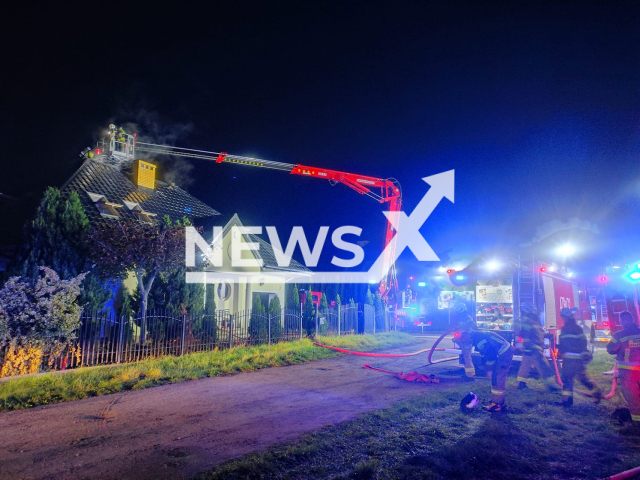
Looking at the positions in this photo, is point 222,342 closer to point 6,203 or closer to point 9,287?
point 9,287

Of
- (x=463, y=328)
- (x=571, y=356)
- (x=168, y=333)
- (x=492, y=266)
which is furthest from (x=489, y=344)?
(x=168, y=333)

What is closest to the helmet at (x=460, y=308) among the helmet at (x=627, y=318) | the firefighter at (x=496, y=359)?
the firefighter at (x=496, y=359)

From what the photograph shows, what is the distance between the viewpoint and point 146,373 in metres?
9.52

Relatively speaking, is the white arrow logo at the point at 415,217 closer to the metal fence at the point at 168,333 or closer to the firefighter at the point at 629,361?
the metal fence at the point at 168,333

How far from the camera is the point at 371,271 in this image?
2998cm

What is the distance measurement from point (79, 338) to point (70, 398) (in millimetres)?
2843

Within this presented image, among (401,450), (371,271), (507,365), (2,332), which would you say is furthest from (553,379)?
(371,271)

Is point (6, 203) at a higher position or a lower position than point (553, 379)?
higher

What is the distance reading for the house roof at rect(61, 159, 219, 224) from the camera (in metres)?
15.7

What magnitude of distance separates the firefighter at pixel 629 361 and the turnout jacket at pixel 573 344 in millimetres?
632

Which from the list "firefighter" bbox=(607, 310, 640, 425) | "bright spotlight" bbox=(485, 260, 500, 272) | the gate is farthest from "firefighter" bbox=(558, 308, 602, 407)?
the gate

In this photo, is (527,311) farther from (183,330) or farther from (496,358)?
(183,330)

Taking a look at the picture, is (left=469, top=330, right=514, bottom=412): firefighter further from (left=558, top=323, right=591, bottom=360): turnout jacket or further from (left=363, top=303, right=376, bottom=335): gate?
(left=363, top=303, right=376, bottom=335): gate

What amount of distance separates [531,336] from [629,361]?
2.40 m
